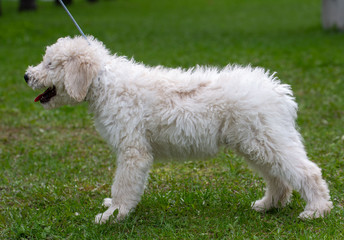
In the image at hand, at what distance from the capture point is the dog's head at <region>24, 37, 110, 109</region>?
4.70 metres

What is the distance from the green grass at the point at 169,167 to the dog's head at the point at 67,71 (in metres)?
1.24

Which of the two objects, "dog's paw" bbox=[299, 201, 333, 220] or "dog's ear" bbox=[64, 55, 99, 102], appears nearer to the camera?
"dog's paw" bbox=[299, 201, 333, 220]

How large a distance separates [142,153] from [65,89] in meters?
1.03

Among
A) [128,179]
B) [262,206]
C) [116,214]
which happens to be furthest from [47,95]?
[262,206]

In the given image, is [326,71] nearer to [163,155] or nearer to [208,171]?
[208,171]

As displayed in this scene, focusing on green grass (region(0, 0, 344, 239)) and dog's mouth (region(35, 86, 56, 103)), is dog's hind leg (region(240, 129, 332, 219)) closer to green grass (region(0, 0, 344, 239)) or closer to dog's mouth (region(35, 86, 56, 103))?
green grass (region(0, 0, 344, 239))

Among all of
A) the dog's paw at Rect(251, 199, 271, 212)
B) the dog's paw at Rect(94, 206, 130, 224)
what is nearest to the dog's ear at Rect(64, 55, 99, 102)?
the dog's paw at Rect(94, 206, 130, 224)

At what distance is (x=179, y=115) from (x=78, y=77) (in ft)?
3.51

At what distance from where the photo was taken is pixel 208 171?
626cm

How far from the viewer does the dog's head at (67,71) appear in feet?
15.4

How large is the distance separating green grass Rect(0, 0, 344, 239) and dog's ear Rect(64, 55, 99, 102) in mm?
1296

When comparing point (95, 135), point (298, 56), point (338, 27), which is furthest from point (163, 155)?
point (338, 27)

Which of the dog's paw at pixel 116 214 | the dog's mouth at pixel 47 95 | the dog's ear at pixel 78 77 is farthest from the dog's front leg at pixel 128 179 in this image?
the dog's mouth at pixel 47 95

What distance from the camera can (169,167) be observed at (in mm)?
6500
